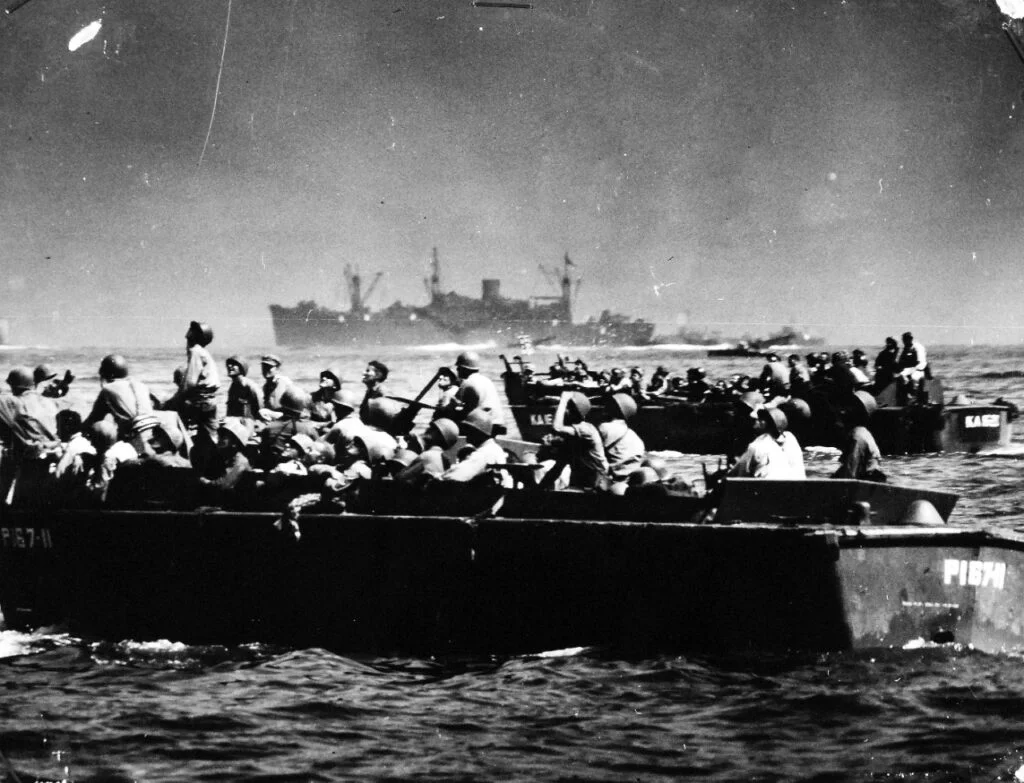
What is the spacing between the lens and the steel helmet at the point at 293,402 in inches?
472

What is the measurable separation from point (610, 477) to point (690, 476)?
502 inches

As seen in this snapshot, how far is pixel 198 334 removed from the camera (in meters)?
13.0

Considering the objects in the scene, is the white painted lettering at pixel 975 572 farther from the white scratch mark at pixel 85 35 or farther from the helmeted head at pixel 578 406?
the white scratch mark at pixel 85 35

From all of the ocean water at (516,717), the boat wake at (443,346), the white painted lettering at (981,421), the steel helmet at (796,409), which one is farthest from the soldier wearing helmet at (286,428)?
the boat wake at (443,346)

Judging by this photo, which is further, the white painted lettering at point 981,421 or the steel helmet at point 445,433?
Answer: the white painted lettering at point 981,421

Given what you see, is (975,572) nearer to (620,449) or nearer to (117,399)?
(620,449)

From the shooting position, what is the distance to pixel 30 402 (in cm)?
1318

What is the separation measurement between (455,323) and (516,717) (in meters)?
26.8

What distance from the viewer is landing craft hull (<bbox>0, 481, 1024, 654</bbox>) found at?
9.00 metres

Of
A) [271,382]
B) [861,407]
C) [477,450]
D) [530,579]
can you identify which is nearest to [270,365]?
[271,382]

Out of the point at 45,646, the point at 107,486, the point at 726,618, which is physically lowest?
the point at 45,646

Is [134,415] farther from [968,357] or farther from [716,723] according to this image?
[968,357]

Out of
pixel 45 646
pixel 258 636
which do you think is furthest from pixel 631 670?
pixel 45 646

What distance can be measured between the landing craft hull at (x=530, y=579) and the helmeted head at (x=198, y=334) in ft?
7.50
